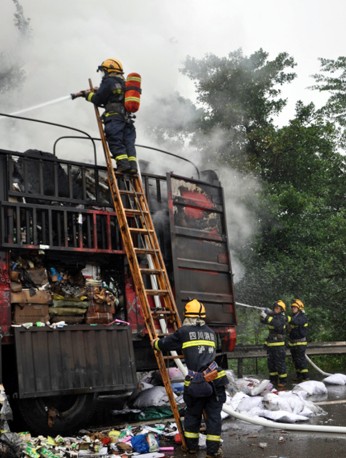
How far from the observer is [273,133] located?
15961 millimetres

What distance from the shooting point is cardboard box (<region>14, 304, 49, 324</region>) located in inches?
230

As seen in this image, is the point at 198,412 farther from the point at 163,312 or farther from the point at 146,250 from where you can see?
the point at 146,250

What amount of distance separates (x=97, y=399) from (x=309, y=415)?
238cm

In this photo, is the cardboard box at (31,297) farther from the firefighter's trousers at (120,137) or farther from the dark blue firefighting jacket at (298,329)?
the dark blue firefighting jacket at (298,329)

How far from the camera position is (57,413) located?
19.1ft

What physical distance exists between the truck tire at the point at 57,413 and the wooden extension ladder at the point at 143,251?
3.16ft

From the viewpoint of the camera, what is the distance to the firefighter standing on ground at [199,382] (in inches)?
192

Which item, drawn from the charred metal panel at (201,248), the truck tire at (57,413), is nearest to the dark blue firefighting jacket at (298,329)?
the charred metal panel at (201,248)

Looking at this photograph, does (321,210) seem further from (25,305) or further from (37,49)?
(25,305)

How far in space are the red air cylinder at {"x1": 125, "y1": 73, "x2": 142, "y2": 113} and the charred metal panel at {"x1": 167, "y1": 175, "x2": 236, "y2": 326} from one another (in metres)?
0.98

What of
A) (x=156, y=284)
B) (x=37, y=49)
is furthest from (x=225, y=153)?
(x=156, y=284)

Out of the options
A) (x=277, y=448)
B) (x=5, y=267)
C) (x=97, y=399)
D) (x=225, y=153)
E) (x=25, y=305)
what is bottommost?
(x=277, y=448)

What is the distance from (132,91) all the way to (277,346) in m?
4.72

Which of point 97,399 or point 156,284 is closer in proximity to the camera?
point 97,399
